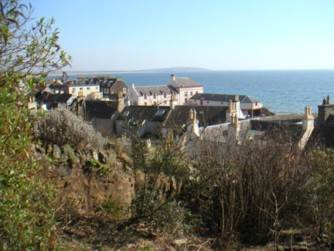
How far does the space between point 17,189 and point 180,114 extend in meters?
15.0

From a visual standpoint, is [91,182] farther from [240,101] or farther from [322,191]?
[240,101]

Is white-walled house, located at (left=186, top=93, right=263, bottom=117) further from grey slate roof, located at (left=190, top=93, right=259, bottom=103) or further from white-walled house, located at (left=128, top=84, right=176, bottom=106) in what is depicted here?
white-walled house, located at (left=128, top=84, right=176, bottom=106)

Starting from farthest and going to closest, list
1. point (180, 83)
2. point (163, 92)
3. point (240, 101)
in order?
1. point (180, 83)
2. point (163, 92)
3. point (240, 101)

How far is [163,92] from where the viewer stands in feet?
278

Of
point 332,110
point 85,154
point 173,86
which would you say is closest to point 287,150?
point 85,154

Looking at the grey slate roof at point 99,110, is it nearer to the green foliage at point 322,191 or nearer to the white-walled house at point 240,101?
the white-walled house at point 240,101

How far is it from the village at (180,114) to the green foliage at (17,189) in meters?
0.71

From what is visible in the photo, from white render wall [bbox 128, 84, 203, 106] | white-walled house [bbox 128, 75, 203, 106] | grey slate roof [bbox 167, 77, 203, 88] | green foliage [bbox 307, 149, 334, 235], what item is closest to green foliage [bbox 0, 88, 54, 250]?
green foliage [bbox 307, 149, 334, 235]

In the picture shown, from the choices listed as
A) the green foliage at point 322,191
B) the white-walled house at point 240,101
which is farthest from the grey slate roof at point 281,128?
the white-walled house at point 240,101

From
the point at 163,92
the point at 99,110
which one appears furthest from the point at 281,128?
the point at 163,92

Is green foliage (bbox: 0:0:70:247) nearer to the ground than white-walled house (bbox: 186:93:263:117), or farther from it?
farther from it

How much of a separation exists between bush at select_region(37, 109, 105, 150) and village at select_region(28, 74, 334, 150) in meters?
0.62

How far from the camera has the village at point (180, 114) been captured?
9555 millimetres

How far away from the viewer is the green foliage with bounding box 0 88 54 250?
124 inches
